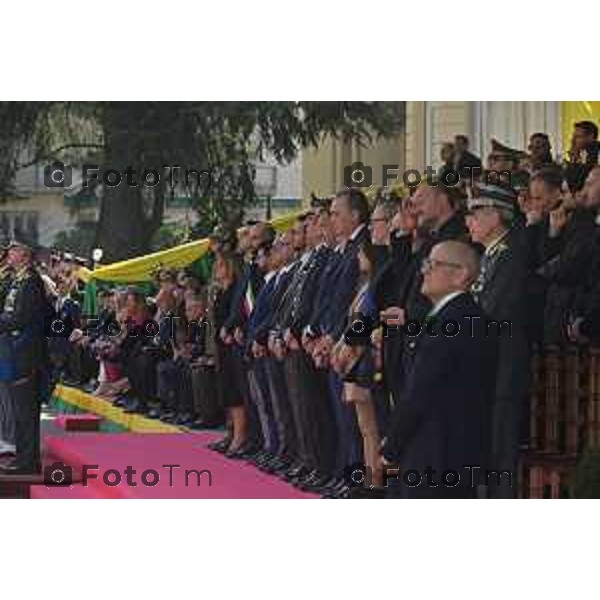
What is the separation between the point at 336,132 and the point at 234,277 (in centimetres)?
70

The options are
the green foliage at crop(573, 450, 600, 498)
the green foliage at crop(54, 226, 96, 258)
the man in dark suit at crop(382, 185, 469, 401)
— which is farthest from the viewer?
the green foliage at crop(54, 226, 96, 258)

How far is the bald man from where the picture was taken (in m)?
7.96

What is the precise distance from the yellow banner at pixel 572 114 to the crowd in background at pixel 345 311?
3 centimetres

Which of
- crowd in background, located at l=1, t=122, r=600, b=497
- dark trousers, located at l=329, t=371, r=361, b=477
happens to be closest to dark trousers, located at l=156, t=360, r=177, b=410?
crowd in background, located at l=1, t=122, r=600, b=497

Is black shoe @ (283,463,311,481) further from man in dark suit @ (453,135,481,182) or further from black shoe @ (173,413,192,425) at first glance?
man in dark suit @ (453,135,481,182)

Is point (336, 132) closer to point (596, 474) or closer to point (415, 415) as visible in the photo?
point (415, 415)

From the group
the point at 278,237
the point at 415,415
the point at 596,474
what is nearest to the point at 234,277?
the point at 278,237

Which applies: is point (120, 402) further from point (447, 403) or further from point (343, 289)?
point (447, 403)

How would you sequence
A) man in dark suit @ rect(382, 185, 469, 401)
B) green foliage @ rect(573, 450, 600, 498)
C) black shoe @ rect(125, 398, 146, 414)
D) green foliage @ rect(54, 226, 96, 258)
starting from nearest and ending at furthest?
green foliage @ rect(573, 450, 600, 498)
man in dark suit @ rect(382, 185, 469, 401)
green foliage @ rect(54, 226, 96, 258)
black shoe @ rect(125, 398, 146, 414)

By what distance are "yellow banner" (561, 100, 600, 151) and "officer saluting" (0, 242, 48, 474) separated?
205 centimetres

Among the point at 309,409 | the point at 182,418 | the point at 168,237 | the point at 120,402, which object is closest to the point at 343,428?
the point at 309,409

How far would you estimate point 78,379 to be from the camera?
8227 mm

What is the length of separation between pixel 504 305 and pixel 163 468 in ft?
4.63

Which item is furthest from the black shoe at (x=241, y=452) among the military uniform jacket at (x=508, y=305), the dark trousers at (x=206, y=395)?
the military uniform jacket at (x=508, y=305)
